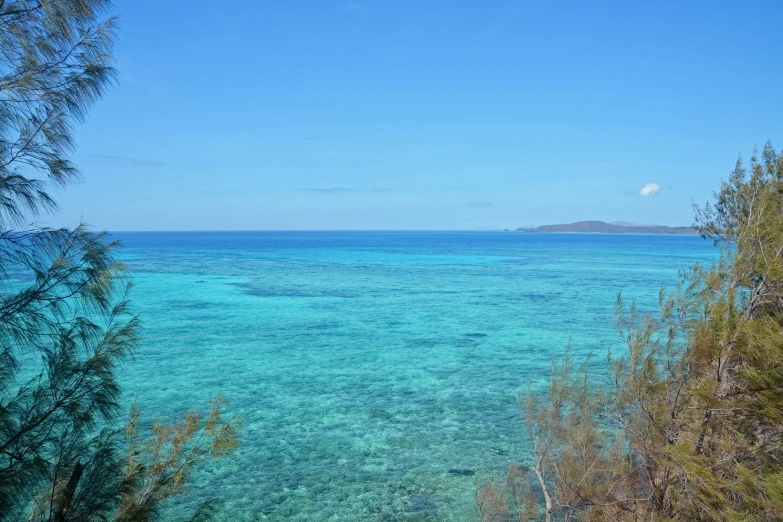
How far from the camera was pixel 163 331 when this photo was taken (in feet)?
88.2

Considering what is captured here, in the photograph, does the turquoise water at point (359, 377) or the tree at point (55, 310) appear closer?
the tree at point (55, 310)

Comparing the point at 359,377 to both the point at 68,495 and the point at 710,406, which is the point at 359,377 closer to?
the point at 710,406

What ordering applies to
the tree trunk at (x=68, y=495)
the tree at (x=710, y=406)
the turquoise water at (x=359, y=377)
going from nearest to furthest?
the tree trunk at (x=68, y=495), the tree at (x=710, y=406), the turquoise water at (x=359, y=377)

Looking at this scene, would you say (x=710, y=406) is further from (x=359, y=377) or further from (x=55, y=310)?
(x=359, y=377)

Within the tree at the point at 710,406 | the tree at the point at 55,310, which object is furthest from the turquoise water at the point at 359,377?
the tree at the point at 55,310

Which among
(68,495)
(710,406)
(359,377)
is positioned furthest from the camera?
(359,377)

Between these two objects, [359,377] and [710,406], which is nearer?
[710,406]

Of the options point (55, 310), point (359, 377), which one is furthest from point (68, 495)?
point (359, 377)

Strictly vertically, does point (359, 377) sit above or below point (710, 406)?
below

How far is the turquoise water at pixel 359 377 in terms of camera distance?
11516 millimetres

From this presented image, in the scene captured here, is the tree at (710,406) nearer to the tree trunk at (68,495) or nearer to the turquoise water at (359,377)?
the turquoise water at (359,377)

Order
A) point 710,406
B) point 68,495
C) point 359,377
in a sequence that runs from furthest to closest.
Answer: point 359,377 < point 710,406 < point 68,495

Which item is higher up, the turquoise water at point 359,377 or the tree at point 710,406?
the tree at point 710,406

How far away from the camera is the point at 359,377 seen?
1994 centimetres
